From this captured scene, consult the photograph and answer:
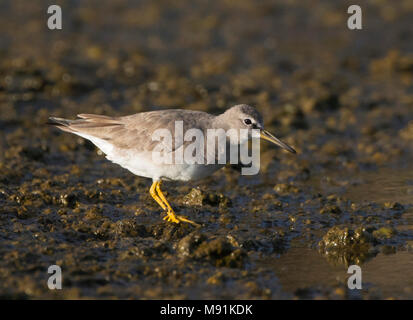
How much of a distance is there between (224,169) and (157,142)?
8.09ft

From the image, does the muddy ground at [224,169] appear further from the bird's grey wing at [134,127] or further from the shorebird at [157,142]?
the bird's grey wing at [134,127]

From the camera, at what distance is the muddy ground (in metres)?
7.76

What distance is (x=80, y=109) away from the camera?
13250mm

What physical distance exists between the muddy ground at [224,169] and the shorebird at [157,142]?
71 cm

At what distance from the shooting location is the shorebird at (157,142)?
29.1 feet

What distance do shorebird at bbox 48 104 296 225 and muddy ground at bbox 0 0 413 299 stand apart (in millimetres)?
710

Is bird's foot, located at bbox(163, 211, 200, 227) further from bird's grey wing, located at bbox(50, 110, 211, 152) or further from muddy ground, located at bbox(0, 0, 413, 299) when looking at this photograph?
bird's grey wing, located at bbox(50, 110, 211, 152)

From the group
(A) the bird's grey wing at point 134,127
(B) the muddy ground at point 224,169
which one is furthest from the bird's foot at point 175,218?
(A) the bird's grey wing at point 134,127

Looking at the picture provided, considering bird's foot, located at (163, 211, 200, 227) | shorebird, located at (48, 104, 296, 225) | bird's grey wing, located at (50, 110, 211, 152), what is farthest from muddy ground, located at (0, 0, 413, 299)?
bird's grey wing, located at (50, 110, 211, 152)
